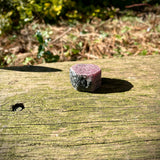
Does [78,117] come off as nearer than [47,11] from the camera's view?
Yes

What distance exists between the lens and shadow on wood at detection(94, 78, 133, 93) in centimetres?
137

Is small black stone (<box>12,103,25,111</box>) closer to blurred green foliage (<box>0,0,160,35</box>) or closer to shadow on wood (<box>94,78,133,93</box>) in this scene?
shadow on wood (<box>94,78,133,93</box>)

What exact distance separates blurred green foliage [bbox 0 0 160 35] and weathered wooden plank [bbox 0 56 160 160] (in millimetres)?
2402

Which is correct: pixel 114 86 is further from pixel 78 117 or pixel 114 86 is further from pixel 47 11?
pixel 47 11

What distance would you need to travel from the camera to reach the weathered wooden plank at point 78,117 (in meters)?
0.93

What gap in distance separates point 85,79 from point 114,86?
271 millimetres

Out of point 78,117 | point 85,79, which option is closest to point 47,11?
point 85,79

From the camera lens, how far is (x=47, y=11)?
12.0 ft

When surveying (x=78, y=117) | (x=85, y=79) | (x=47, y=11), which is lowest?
(x=78, y=117)

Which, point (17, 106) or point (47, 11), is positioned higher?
point (47, 11)

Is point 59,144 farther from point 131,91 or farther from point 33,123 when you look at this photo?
point 131,91

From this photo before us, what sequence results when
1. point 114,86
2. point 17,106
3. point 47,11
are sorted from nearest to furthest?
point 17,106, point 114,86, point 47,11

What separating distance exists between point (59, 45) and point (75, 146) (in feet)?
8.28

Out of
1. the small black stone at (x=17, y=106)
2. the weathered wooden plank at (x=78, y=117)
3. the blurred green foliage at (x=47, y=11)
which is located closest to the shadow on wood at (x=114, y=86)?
the weathered wooden plank at (x=78, y=117)
